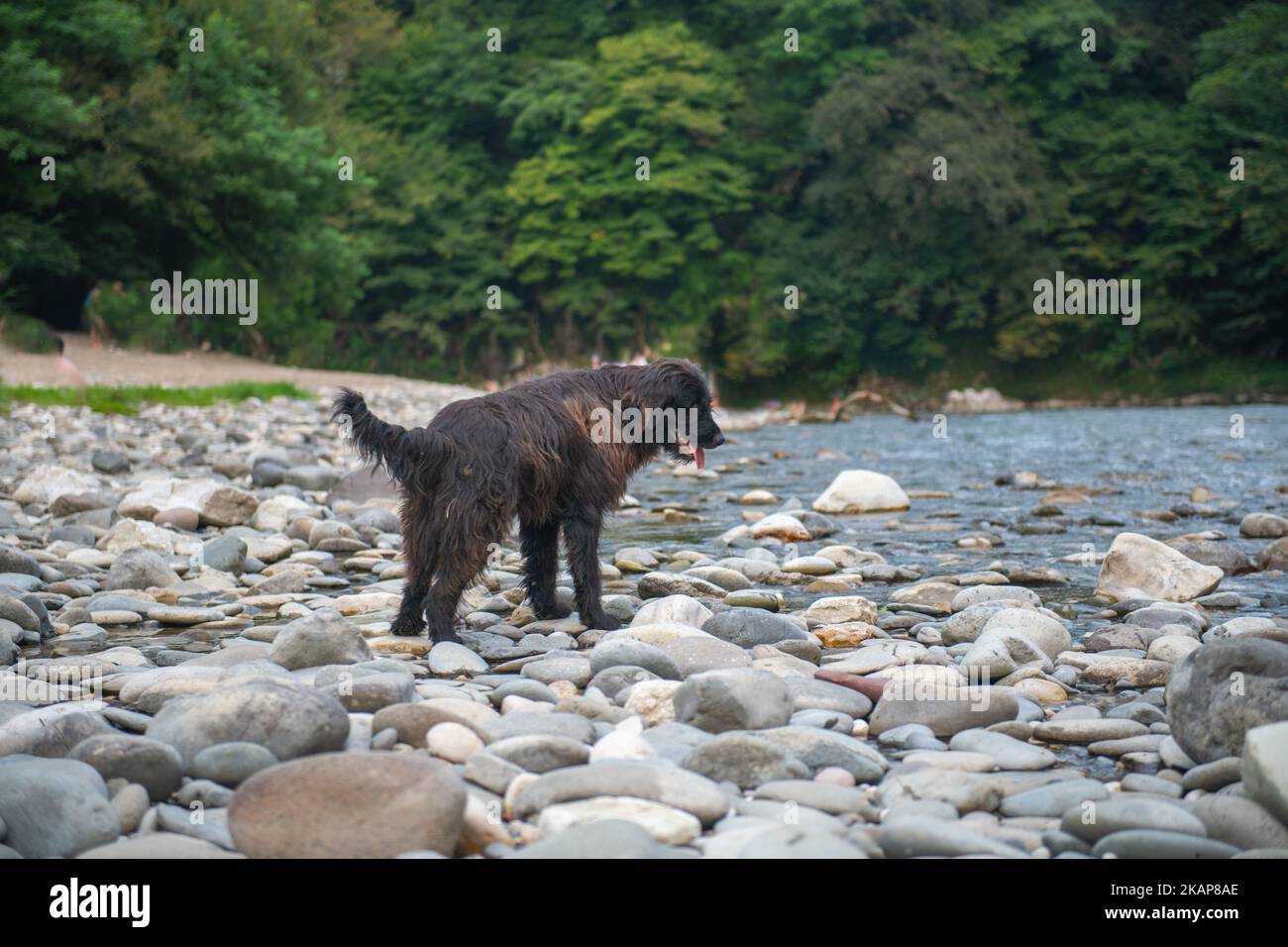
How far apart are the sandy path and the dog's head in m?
16.3

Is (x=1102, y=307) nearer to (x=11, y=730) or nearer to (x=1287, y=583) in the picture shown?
(x=1287, y=583)

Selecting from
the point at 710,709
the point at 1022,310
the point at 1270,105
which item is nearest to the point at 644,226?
the point at 1022,310

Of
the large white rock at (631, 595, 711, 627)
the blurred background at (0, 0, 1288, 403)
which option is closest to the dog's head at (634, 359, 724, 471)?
the large white rock at (631, 595, 711, 627)

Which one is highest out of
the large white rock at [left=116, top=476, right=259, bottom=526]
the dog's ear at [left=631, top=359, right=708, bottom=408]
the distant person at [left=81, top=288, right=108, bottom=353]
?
the distant person at [left=81, top=288, right=108, bottom=353]

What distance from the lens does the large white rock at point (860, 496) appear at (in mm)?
10336

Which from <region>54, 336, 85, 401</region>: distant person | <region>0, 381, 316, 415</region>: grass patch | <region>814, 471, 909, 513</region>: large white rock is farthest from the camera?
<region>54, 336, 85, 401</region>: distant person

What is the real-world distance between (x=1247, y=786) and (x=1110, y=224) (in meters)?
43.1

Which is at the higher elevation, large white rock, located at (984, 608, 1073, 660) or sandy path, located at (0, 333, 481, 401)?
sandy path, located at (0, 333, 481, 401)

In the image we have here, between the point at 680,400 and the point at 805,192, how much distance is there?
3859 centimetres

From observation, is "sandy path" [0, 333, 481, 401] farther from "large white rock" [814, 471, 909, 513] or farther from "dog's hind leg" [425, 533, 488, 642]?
"dog's hind leg" [425, 533, 488, 642]

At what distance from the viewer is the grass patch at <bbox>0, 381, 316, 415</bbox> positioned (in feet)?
53.7

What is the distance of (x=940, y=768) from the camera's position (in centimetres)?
335

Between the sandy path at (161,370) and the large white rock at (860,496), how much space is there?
14.0m
